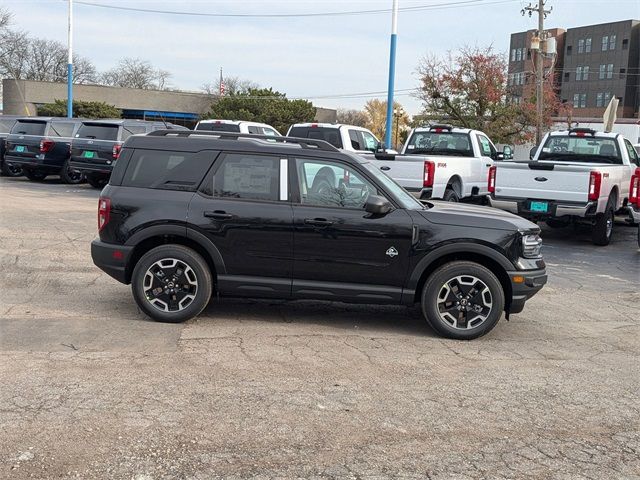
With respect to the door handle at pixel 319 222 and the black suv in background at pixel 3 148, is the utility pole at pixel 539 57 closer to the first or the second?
the black suv in background at pixel 3 148

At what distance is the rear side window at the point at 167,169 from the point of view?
6.86 metres

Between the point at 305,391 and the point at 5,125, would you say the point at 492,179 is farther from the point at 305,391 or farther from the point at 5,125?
the point at 5,125

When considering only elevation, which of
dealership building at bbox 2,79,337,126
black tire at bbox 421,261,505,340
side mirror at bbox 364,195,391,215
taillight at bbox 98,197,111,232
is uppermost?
dealership building at bbox 2,79,337,126

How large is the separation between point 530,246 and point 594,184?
610 centimetres

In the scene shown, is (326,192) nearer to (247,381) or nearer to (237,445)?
(247,381)

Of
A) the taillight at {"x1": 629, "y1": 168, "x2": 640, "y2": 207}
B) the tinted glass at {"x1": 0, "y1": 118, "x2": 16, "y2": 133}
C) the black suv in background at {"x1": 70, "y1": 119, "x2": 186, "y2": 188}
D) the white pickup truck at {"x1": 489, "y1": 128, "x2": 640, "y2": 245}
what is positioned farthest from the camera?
the tinted glass at {"x1": 0, "y1": 118, "x2": 16, "y2": 133}

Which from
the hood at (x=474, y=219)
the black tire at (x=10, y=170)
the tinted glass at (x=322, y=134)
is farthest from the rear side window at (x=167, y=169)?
the black tire at (x=10, y=170)

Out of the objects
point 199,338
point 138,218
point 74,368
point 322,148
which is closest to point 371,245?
point 322,148

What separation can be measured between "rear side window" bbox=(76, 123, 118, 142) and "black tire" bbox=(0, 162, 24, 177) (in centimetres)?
430

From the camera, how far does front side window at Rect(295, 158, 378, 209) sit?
6.70 metres

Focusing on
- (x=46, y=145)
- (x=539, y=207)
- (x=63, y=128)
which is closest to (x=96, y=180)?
(x=46, y=145)

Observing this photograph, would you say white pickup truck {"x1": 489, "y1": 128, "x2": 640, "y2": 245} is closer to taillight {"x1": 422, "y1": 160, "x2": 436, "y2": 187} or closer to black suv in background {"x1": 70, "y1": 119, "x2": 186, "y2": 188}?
taillight {"x1": 422, "y1": 160, "x2": 436, "y2": 187}

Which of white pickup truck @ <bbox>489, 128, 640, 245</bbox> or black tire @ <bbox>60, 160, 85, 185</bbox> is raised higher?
white pickup truck @ <bbox>489, 128, 640, 245</bbox>

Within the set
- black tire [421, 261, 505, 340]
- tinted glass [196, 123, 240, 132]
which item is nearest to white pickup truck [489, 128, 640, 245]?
black tire [421, 261, 505, 340]
